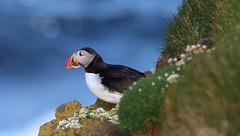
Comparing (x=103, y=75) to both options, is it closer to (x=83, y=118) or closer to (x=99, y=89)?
(x=99, y=89)

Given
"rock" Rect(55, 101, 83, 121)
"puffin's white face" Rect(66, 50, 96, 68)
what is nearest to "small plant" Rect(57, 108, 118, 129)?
"puffin's white face" Rect(66, 50, 96, 68)

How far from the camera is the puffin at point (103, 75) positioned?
33.9ft

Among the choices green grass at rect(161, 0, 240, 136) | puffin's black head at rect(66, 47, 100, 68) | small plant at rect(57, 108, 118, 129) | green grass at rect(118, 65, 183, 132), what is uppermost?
puffin's black head at rect(66, 47, 100, 68)

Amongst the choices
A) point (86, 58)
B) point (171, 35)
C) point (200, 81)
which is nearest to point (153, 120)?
point (200, 81)

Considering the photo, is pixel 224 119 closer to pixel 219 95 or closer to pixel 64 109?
pixel 219 95

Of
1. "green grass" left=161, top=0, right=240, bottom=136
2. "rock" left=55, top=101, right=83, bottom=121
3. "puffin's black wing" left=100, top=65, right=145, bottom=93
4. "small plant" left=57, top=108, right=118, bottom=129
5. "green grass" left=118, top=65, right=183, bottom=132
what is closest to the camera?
"green grass" left=161, top=0, right=240, bottom=136

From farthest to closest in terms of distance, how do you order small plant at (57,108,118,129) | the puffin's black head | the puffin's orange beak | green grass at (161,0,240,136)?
the puffin's orange beak, the puffin's black head, small plant at (57,108,118,129), green grass at (161,0,240,136)

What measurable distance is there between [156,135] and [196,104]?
7.64ft

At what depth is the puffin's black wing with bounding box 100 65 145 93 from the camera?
33.7 feet

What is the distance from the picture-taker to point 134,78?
1052 cm

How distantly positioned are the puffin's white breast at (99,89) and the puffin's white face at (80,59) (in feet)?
1.89

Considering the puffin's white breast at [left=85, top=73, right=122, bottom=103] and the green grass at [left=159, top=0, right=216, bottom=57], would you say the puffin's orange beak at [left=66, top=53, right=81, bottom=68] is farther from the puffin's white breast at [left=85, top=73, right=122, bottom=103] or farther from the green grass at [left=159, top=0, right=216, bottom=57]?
the green grass at [left=159, top=0, right=216, bottom=57]

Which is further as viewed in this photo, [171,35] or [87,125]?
[171,35]

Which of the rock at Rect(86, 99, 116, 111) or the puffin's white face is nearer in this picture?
the puffin's white face
